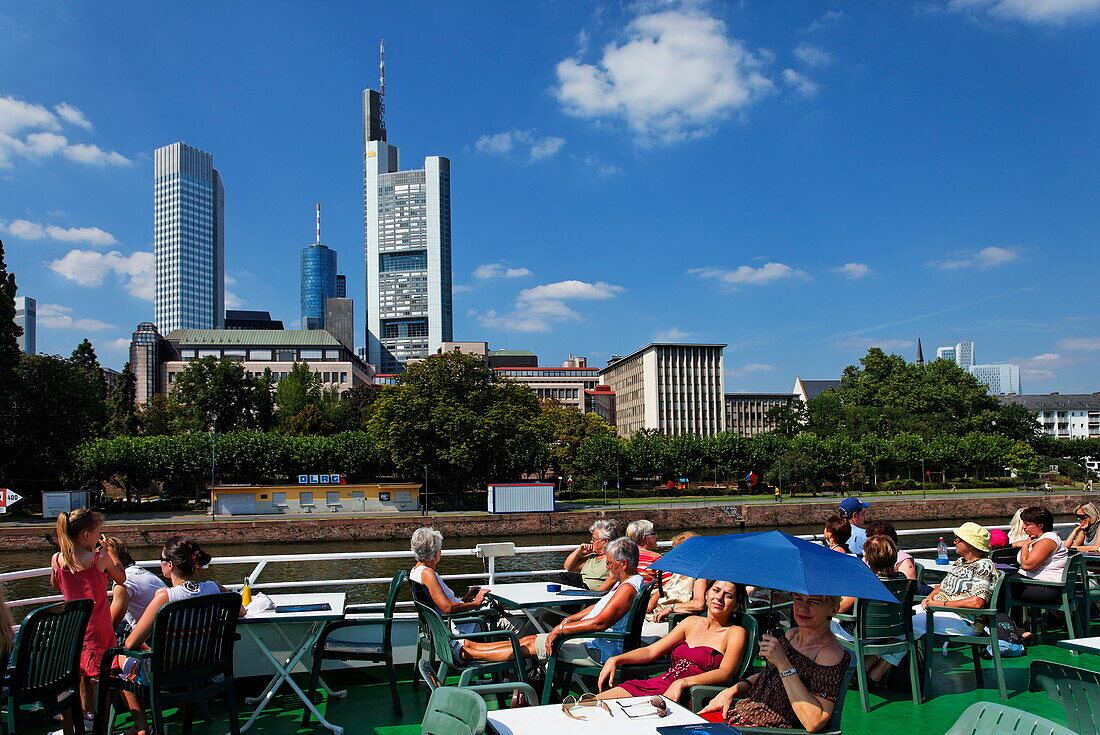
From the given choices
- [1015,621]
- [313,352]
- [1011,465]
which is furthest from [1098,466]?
[1015,621]

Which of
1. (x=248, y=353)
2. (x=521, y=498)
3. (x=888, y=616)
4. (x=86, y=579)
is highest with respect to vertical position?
(x=248, y=353)

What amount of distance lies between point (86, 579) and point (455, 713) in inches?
122

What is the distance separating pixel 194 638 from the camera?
4.27 m

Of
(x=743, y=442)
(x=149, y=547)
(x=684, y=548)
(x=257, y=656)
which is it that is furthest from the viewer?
(x=743, y=442)

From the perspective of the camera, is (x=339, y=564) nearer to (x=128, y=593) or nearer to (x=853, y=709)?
(x=128, y=593)

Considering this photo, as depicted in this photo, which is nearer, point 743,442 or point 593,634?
point 593,634

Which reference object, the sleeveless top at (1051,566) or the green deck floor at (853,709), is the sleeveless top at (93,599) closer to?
the green deck floor at (853,709)

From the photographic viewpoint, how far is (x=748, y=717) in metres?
3.63

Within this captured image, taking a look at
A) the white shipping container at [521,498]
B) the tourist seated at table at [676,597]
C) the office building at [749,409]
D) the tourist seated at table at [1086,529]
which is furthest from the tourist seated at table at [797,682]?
the office building at [749,409]

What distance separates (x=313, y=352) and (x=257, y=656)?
117745mm

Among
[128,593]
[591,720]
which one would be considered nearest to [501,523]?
[128,593]

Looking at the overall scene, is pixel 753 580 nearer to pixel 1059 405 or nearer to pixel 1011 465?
pixel 1011 465

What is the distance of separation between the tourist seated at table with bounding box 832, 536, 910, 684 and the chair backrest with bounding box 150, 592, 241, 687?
4116 millimetres

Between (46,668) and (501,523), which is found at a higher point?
(46,668)
